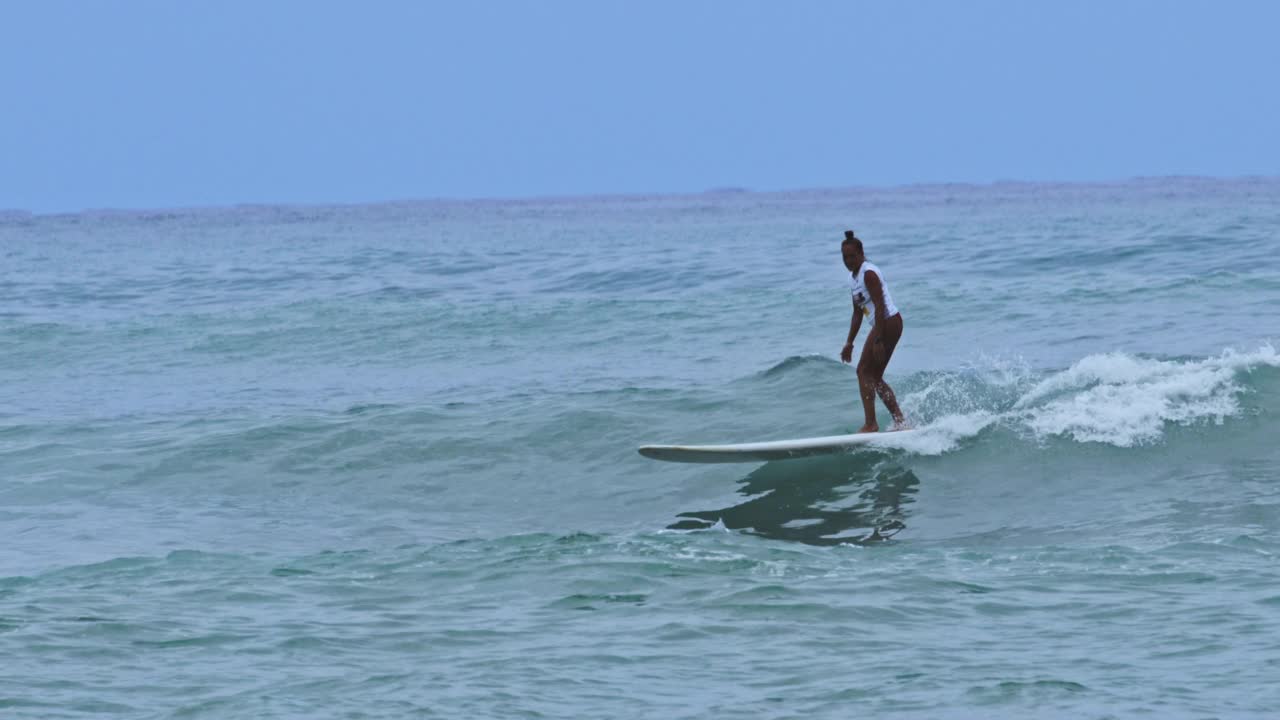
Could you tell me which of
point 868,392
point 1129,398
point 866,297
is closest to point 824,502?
point 868,392

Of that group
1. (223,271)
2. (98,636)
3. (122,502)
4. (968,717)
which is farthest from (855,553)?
(223,271)

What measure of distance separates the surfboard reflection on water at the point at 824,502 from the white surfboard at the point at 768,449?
0.20 m

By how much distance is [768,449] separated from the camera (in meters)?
12.3

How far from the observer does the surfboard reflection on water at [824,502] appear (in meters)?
10.6

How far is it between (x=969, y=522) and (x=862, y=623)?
3518mm

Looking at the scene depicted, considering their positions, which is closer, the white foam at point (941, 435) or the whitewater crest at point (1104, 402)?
the white foam at point (941, 435)

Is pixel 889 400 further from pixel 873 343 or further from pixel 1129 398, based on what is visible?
pixel 1129 398

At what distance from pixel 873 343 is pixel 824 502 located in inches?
60.0

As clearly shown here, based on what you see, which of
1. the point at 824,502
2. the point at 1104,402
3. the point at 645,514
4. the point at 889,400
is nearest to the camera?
the point at 824,502

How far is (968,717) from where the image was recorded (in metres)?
6.12

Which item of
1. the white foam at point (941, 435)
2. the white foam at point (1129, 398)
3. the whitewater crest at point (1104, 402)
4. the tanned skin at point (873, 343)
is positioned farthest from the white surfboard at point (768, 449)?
the white foam at point (1129, 398)

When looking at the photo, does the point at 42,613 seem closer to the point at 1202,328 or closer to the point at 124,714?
the point at 124,714

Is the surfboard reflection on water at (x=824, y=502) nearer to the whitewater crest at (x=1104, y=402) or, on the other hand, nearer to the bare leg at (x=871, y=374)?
the bare leg at (x=871, y=374)

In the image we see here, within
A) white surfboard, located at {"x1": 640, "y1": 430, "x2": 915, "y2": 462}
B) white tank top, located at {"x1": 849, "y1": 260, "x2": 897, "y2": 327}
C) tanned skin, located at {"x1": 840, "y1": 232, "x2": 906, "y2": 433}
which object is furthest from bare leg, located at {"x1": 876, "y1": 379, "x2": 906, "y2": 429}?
white tank top, located at {"x1": 849, "y1": 260, "x2": 897, "y2": 327}
